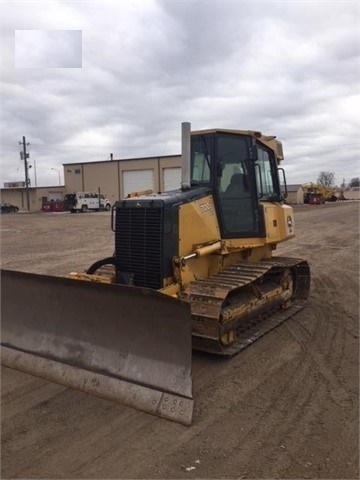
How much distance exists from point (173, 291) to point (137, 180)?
57227 mm

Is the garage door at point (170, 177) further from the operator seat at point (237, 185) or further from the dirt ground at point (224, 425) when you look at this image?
the dirt ground at point (224, 425)

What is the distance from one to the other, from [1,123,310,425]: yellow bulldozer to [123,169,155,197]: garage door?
5358cm

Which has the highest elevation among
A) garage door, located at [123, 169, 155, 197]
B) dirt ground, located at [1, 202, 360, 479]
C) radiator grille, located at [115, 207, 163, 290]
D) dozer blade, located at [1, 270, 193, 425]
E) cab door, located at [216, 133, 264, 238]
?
garage door, located at [123, 169, 155, 197]

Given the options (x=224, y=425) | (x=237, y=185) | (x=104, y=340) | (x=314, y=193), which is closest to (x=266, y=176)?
(x=237, y=185)

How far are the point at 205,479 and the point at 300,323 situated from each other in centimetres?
416

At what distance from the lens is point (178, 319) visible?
4453mm

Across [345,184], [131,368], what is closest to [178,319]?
[131,368]

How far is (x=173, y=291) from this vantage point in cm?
581

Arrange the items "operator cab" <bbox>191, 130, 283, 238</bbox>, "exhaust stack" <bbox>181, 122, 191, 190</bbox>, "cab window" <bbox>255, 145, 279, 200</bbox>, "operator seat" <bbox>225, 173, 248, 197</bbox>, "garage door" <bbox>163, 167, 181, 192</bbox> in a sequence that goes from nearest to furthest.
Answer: "exhaust stack" <bbox>181, 122, 191, 190</bbox> → "operator cab" <bbox>191, 130, 283, 238</bbox> → "operator seat" <bbox>225, 173, 248, 197</bbox> → "cab window" <bbox>255, 145, 279, 200</bbox> → "garage door" <bbox>163, 167, 181, 192</bbox>

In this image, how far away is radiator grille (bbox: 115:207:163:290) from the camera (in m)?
5.77

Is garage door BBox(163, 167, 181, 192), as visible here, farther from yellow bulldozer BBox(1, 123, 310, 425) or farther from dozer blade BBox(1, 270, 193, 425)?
dozer blade BBox(1, 270, 193, 425)

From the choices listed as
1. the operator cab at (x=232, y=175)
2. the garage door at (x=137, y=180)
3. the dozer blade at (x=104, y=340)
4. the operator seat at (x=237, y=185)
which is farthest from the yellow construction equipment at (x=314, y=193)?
the dozer blade at (x=104, y=340)

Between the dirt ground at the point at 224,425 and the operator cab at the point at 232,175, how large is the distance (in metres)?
1.64

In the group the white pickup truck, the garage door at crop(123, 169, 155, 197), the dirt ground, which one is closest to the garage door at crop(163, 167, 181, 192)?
the garage door at crop(123, 169, 155, 197)
